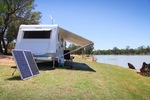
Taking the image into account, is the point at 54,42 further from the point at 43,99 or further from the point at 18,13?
the point at 18,13

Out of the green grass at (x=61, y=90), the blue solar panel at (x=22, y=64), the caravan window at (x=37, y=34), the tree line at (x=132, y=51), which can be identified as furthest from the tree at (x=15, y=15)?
the tree line at (x=132, y=51)

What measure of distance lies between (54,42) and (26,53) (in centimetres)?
271

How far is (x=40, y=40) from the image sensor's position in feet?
35.4

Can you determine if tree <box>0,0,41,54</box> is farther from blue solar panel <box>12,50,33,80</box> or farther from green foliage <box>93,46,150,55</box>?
green foliage <box>93,46,150,55</box>

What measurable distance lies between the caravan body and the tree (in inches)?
474

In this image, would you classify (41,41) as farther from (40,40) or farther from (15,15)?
(15,15)

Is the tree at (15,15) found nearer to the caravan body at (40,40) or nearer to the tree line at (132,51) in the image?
the caravan body at (40,40)

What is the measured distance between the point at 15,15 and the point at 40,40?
16123mm

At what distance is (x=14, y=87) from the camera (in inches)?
237

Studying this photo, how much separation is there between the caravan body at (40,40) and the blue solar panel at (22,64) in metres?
2.80

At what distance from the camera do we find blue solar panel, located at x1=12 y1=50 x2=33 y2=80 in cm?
693

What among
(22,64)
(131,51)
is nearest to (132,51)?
(131,51)

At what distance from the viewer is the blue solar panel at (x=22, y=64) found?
6.93m

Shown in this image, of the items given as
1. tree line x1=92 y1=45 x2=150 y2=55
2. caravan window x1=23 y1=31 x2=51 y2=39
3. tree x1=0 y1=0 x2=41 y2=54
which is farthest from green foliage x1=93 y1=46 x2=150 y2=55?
caravan window x1=23 y1=31 x2=51 y2=39
